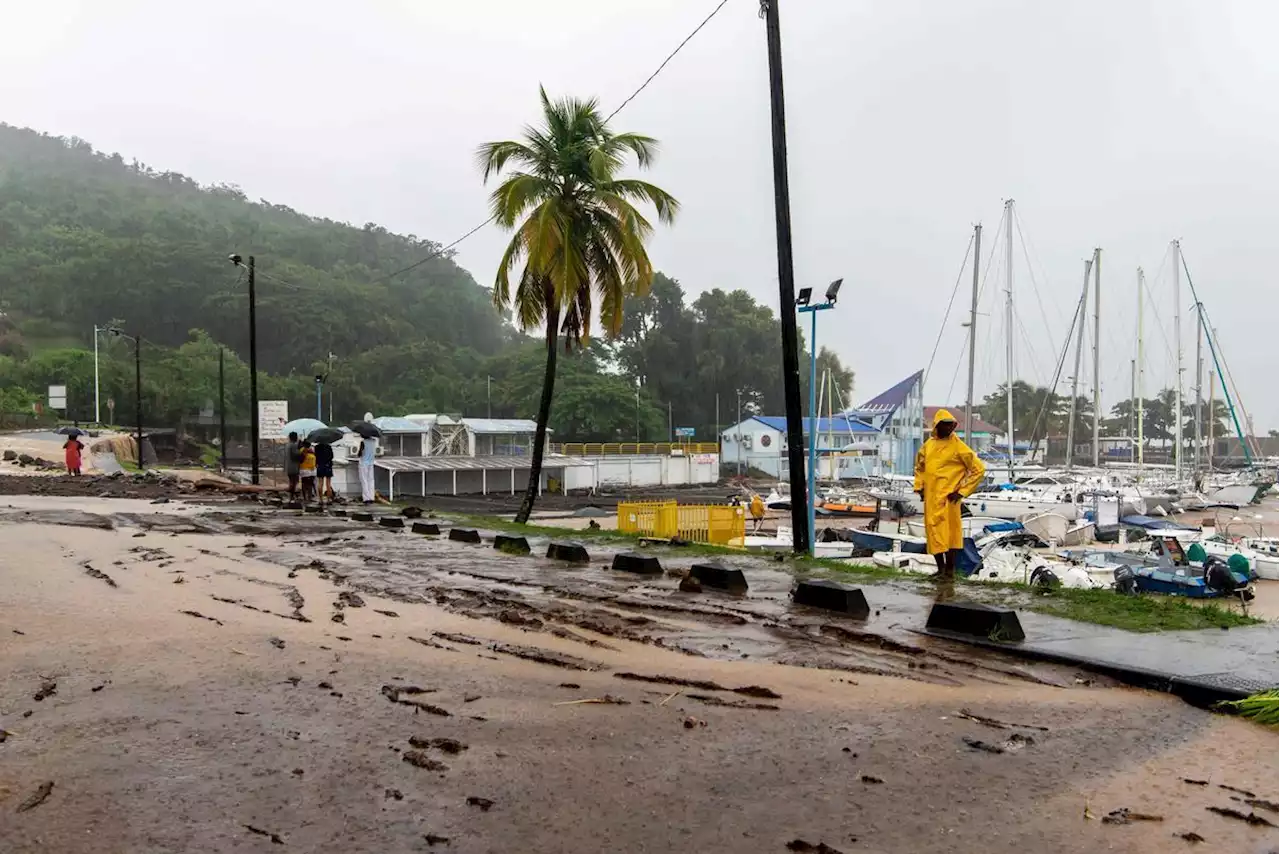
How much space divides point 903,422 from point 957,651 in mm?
62073

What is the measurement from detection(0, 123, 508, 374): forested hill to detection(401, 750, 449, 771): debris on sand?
3205 inches

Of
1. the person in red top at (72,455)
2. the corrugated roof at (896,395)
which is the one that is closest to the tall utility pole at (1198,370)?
the corrugated roof at (896,395)

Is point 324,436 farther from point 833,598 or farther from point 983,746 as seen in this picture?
point 983,746

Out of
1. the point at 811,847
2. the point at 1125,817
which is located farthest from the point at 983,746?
the point at 811,847

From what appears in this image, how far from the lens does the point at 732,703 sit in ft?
16.2

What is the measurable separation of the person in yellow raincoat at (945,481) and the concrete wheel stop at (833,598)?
173 cm

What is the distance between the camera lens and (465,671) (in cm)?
551

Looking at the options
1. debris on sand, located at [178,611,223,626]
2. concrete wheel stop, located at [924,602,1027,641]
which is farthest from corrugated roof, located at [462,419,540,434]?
concrete wheel stop, located at [924,602,1027,641]

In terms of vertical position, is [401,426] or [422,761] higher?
[401,426]

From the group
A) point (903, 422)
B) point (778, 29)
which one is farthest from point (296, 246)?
point (778, 29)

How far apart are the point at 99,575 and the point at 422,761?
6913 mm

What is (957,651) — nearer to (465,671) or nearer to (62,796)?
(465,671)

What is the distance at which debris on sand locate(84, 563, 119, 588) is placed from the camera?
28.6ft

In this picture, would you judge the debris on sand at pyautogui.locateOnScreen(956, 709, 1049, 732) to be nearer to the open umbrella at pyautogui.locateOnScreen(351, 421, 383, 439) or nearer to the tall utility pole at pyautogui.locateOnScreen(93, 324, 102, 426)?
the open umbrella at pyautogui.locateOnScreen(351, 421, 383, 439)
